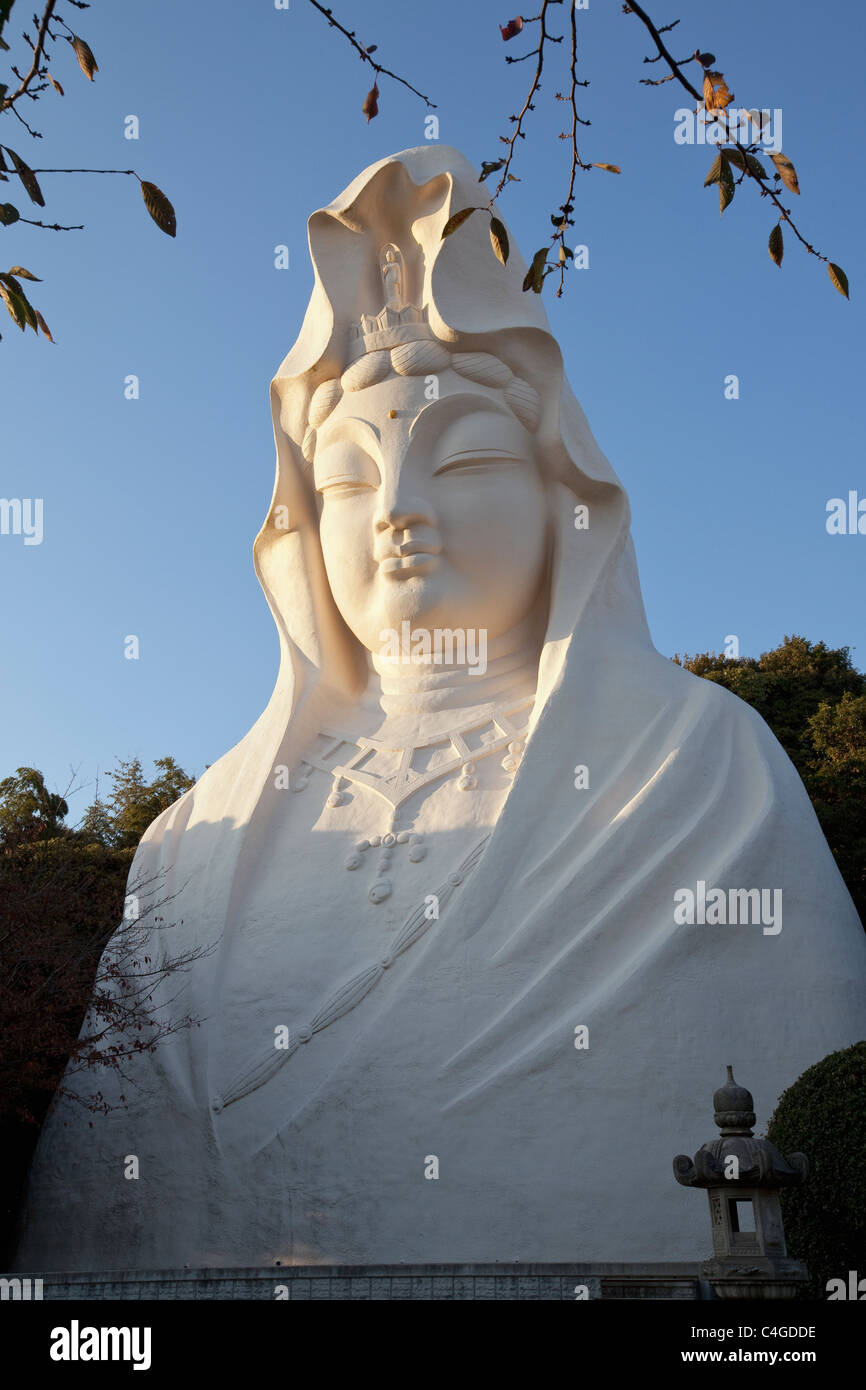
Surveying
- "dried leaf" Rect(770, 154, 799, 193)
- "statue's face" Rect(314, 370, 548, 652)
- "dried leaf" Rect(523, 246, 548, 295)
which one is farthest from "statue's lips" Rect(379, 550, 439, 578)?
"dried leaf" Rect(770, 154, 799, 193)

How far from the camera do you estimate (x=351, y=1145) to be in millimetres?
7574

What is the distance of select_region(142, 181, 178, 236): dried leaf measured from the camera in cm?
354

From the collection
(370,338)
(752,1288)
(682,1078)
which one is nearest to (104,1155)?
(682,1078)

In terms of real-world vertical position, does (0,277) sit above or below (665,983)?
above

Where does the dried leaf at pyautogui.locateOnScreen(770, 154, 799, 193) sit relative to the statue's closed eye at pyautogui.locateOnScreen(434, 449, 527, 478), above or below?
below

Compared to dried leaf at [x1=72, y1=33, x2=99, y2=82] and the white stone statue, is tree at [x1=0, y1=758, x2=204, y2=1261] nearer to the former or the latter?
the white stone statue

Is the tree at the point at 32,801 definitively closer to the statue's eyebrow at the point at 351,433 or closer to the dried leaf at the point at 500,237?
the statue's eyebrow at the point at 351,433

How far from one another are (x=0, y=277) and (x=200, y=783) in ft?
21.0

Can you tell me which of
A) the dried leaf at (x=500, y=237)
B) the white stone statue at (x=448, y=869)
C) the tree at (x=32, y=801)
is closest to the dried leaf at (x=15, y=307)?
the dried leaf at (x=500, y=237)

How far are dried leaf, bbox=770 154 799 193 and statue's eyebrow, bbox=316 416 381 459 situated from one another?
238 inches

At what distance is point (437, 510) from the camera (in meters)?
9.18

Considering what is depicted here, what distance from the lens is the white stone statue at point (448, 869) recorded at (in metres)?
7.43

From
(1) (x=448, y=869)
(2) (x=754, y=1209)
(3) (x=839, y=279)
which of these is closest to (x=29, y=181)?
(3) (x=839, y=279)

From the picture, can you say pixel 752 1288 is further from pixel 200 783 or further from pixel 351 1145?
pixel 200 783
